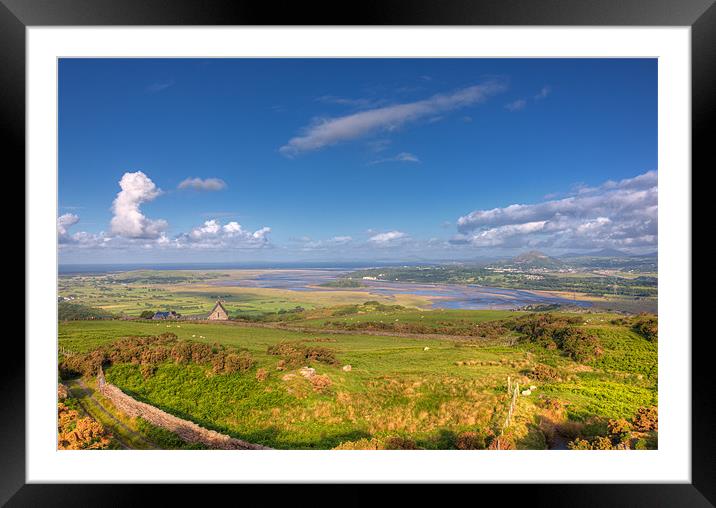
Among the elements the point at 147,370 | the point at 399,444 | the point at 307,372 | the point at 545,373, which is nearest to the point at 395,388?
the point at 399,444

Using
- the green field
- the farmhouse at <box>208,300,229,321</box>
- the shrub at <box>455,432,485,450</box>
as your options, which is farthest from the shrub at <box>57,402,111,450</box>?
the shrub at <box>455,432,485,450</box>

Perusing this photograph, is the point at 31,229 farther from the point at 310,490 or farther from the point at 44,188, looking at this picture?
the point at 310,490

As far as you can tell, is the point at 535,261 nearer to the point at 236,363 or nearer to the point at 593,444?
the point at 593,444

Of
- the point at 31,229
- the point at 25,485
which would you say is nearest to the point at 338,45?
the point at 31,229

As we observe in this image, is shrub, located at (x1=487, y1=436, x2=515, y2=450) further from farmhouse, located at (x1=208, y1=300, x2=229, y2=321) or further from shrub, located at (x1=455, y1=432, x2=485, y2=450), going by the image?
farmhouse, located at (x1=208, y1=300, x2=229, y2=321)

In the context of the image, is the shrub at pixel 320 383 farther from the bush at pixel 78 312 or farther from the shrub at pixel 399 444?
the bush at pixel 78 312

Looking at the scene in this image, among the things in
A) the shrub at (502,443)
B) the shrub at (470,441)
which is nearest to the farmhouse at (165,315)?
→ the shrub at (470,441)
